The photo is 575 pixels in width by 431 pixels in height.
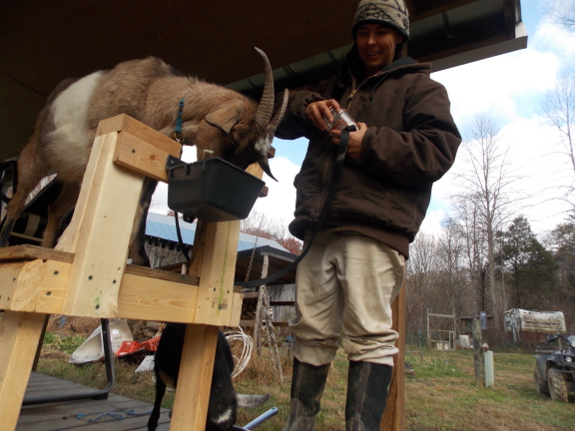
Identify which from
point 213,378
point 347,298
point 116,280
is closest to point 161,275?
point 116,280

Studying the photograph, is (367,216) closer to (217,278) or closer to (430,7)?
(217,278)

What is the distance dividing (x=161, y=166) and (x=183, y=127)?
1.15 metres

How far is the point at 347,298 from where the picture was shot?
1586 mm

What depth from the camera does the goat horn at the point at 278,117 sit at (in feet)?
7.12

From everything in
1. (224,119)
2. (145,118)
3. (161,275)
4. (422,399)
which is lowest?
(422,399)

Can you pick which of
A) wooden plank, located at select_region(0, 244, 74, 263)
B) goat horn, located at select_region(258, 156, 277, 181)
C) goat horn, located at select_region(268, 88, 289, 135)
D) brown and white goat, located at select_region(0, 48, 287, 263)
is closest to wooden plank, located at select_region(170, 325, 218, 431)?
wooden plank, located at select_region(0, 244, 74, 263)

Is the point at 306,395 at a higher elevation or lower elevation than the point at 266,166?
A: lower

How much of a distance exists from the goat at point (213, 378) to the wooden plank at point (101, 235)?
1.12m

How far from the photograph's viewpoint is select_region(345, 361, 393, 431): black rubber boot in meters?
1.40

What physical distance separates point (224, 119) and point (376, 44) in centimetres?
98

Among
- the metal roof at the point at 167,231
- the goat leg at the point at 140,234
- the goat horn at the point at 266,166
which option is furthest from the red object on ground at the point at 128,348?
the metal roof at the point at 167,231

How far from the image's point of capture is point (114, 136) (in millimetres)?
1391

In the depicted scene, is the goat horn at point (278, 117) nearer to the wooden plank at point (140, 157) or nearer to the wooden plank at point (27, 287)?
the wooden plank at point (140, 157)

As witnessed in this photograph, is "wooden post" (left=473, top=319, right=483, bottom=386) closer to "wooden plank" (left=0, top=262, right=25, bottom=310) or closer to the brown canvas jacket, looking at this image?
the brown canvas jacket
